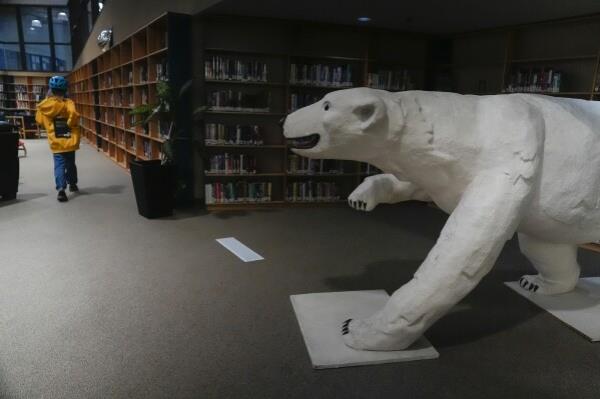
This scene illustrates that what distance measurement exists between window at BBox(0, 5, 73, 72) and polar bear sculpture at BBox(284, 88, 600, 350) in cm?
1567

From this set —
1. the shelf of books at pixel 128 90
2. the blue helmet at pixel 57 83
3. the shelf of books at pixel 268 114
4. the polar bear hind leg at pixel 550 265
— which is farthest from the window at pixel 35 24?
the polar bear hind leg at pixel 550 265

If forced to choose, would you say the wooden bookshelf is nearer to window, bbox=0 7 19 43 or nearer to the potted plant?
the potted plant

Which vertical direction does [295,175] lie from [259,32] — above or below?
below

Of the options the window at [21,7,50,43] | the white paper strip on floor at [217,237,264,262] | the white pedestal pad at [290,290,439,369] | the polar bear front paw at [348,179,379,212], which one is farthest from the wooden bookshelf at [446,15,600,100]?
the window at [21,7,50,43]

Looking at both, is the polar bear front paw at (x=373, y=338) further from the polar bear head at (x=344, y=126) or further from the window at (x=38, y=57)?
the window at (x=38, y=57)

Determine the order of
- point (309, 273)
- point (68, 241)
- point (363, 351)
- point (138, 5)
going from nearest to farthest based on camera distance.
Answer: point (363, 351), point (309, 273), point (68, 241), point (138, 5)

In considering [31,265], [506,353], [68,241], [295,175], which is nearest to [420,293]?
[506,353]

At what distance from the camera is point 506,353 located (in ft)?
6.72

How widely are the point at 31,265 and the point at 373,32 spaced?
4.13m

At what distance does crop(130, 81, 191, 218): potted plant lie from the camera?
409 cm

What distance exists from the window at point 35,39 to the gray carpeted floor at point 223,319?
1268 cm

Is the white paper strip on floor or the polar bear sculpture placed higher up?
the polar bear sculpture

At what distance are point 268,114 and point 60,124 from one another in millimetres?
2360

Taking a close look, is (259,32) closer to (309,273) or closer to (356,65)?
(356,65)
